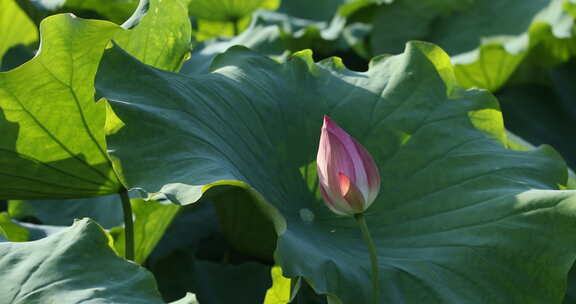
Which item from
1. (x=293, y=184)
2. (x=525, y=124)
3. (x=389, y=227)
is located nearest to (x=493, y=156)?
(x=389, y=227)

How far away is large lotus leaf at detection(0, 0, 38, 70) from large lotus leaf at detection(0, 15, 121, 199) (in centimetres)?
68

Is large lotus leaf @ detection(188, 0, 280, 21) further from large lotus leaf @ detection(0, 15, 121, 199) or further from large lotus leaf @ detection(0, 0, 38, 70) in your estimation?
large lotus leaf @ detection(0, 15, 121, 199)

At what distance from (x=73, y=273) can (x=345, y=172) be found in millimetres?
328

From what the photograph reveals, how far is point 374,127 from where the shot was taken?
137 cm

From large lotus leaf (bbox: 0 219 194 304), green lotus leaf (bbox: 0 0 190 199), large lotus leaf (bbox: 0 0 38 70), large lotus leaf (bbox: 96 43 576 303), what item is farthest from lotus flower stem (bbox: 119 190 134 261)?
large lotus leaf (bbox: 0 0 38 70)

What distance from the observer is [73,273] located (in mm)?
953

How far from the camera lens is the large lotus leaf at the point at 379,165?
44.0 inches

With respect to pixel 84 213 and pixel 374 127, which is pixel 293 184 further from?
pixel 84 213

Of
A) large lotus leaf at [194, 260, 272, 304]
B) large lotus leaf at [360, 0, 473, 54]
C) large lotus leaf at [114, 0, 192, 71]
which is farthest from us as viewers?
large lotus leaf at [360, 0, 473, 54]

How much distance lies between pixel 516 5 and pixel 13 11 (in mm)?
1401

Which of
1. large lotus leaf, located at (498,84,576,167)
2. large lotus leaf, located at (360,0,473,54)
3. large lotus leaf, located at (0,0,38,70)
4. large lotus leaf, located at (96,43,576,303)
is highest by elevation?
large lotus leaf, located at (96,43,576,303)

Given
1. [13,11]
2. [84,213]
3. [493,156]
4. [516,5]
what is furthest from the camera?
[516,5]

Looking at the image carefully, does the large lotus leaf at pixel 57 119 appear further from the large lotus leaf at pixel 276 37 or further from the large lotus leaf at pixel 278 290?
the large lotus leaf at pixel 276 37

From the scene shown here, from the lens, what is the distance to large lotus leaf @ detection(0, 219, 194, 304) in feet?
2.98
